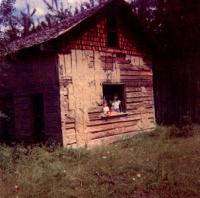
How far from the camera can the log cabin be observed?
1342 centimetres

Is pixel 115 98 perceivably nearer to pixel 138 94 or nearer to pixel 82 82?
pixel 138 94

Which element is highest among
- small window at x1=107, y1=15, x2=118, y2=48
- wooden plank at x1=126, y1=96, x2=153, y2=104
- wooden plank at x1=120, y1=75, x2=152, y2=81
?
small window at x1=107, y1=15, x2=118, y2=48

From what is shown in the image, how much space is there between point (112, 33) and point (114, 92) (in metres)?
2.47

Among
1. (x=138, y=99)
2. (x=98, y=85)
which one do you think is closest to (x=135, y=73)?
(x=138, y=99)

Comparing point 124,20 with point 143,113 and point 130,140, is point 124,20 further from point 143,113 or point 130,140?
point 130,140

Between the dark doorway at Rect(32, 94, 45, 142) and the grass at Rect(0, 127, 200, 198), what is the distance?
6.71 feet

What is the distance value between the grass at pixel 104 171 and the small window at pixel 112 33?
15.6 ft

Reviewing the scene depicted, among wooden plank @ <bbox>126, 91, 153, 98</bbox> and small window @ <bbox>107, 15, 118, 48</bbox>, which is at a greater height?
small window @ <bbox>107, 15, 118, 48</bbox>

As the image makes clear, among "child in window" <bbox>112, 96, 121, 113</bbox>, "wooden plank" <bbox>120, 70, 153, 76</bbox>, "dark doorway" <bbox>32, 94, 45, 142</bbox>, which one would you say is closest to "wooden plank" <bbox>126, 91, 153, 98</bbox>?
"child in window" <bbox>112, 96, 121, 113</bbox>

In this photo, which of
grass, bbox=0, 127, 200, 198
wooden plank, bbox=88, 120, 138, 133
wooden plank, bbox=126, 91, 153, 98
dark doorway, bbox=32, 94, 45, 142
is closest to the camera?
grass, bbox=0, 127, 200, 198

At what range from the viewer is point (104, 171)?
32.4 feet

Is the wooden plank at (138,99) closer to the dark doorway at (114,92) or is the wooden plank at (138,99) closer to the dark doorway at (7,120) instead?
the dark doorway at (114,92)

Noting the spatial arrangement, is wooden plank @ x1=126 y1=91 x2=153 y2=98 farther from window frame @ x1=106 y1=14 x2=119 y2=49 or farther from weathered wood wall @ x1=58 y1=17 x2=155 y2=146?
window frame @ x1=106 y1=14 x2=119 y2=49

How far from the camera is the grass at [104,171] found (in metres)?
8.49
